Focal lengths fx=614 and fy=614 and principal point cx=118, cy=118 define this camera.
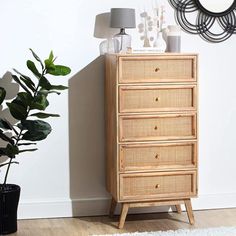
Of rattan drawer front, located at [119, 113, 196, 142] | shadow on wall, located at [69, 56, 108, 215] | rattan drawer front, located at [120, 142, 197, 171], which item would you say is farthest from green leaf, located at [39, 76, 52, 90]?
rattan drawer front, located at [120, 142, 197, 171]

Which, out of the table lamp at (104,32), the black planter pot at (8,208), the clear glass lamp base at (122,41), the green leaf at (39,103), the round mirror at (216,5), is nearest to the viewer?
the green leaf at (39,103)

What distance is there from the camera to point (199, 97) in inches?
173

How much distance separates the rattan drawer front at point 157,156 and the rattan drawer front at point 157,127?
5 centimetres

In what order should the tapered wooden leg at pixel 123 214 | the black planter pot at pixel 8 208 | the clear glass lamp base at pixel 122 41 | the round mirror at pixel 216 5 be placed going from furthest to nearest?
the round mirror at pixel 216 5 → the clear glass lamp base at pixel 122 41 → the tapered wooden leg at pixel 123 214 → the black planter pot at pixel 8 208

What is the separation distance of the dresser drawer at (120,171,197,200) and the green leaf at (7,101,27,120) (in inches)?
29.1

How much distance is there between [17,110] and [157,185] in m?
1.03

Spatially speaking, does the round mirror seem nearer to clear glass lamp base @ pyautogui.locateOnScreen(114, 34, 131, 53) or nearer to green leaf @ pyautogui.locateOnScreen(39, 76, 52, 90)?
clear glass lamp base @ pyautogui.locateOnScreen(114, 34, 131, 53)

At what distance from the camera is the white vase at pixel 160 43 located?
161 inches

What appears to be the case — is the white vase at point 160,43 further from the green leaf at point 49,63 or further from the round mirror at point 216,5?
the green leaf at point 49,63

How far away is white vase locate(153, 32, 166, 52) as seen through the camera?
409 cm

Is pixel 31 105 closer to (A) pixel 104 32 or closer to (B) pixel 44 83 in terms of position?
(B) pixel 44 83

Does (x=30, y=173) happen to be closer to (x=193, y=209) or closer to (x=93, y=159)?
(x=93, y=159)

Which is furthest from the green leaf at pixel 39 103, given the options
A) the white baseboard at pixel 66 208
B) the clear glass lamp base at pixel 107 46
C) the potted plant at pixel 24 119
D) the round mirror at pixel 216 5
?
the round mirror at pixel 216 5

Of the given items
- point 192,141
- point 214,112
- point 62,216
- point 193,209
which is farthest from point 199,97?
point 62,216
